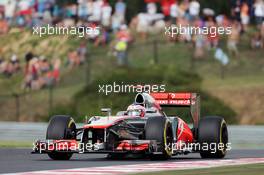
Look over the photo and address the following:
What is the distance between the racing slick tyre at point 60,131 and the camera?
61.4ft

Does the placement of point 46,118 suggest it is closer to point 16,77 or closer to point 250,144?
point 16,77

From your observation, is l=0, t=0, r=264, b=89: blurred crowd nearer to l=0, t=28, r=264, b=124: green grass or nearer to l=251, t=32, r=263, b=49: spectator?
l=251, t=32, r=263, b=49: spectator

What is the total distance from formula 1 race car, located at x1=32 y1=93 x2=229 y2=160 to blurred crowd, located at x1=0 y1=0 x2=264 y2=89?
1856 cm

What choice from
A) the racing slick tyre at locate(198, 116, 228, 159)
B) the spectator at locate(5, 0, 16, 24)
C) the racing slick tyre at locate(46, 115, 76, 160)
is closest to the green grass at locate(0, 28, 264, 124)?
the spectator at locate(5, 0, 16, 24)

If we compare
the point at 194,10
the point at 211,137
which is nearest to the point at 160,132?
the point at 211,137

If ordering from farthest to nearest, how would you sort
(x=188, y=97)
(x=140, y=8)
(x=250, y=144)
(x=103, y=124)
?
A: (x=140, y=8) → (x=250, y=144) → (x=188, y=97) → (x=103, y=124)

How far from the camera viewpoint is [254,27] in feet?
128

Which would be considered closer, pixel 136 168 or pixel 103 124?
pixel 136 168

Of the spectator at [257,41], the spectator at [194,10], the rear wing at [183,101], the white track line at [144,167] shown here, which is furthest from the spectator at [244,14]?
the white track line at [144,167]

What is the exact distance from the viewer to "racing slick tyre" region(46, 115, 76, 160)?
1870 cm

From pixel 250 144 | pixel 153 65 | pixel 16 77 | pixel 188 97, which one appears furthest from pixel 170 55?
pixel 188 97

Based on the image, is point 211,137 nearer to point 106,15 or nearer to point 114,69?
point 114,69

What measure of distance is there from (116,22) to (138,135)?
859 inches

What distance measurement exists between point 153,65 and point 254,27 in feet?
14.5
